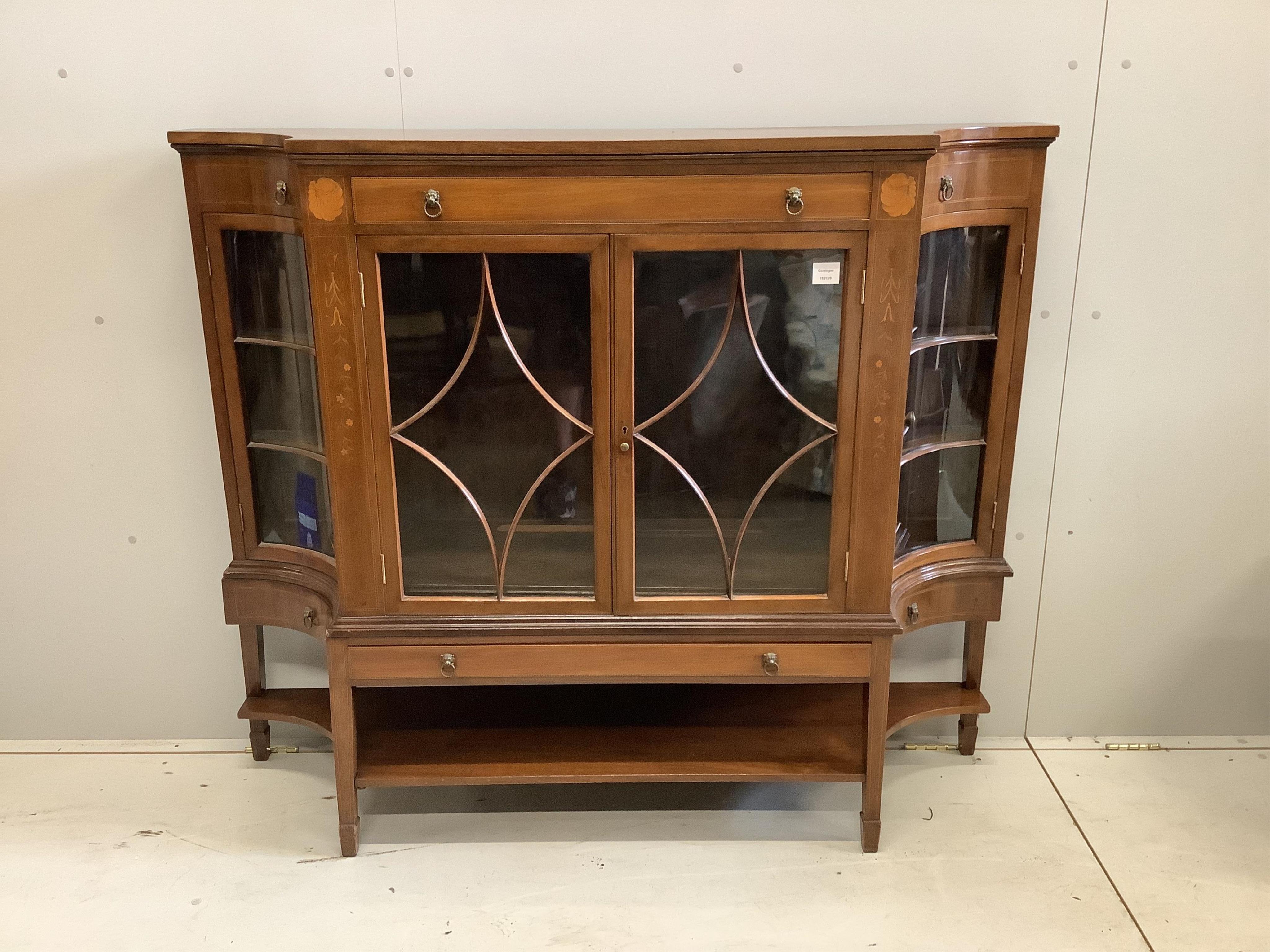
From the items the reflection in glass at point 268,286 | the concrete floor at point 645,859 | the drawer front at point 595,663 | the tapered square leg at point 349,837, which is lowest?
the concrete floor at point 645,859

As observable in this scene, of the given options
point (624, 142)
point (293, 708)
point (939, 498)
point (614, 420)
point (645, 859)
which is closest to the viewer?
point (624, 142)

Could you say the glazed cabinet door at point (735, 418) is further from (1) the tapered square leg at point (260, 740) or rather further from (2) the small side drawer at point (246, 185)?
(1) the tapered square leg at point (260, 740)

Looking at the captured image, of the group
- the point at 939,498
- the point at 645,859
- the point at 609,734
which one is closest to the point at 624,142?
the point at 939,498

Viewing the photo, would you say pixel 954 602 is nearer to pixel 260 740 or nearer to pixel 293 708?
pixel 293 708

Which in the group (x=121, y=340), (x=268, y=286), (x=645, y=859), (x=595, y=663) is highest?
(x=268, y=286)

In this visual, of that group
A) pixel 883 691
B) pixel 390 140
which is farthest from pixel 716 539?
pixel 390 140

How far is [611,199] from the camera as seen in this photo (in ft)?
5.52

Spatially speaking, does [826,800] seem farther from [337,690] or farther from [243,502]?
[243,502]

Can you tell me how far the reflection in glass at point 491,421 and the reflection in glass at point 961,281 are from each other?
0.68 meters

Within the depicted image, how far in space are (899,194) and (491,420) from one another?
0.80 metres

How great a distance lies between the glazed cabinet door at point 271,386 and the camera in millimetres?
1938

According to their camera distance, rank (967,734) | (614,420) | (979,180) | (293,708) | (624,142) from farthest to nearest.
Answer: (967,734) < (293,708) < (979,180) < (614,420) < (624,142)

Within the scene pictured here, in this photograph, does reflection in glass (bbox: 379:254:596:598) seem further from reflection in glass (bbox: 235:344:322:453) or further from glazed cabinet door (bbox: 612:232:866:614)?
reflection in glass (bbox: 235:344:322:453)

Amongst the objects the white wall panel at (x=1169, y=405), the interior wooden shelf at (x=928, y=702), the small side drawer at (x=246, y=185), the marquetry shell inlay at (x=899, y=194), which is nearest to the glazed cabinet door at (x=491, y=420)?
the small side drawer at (x=246, y=185)
